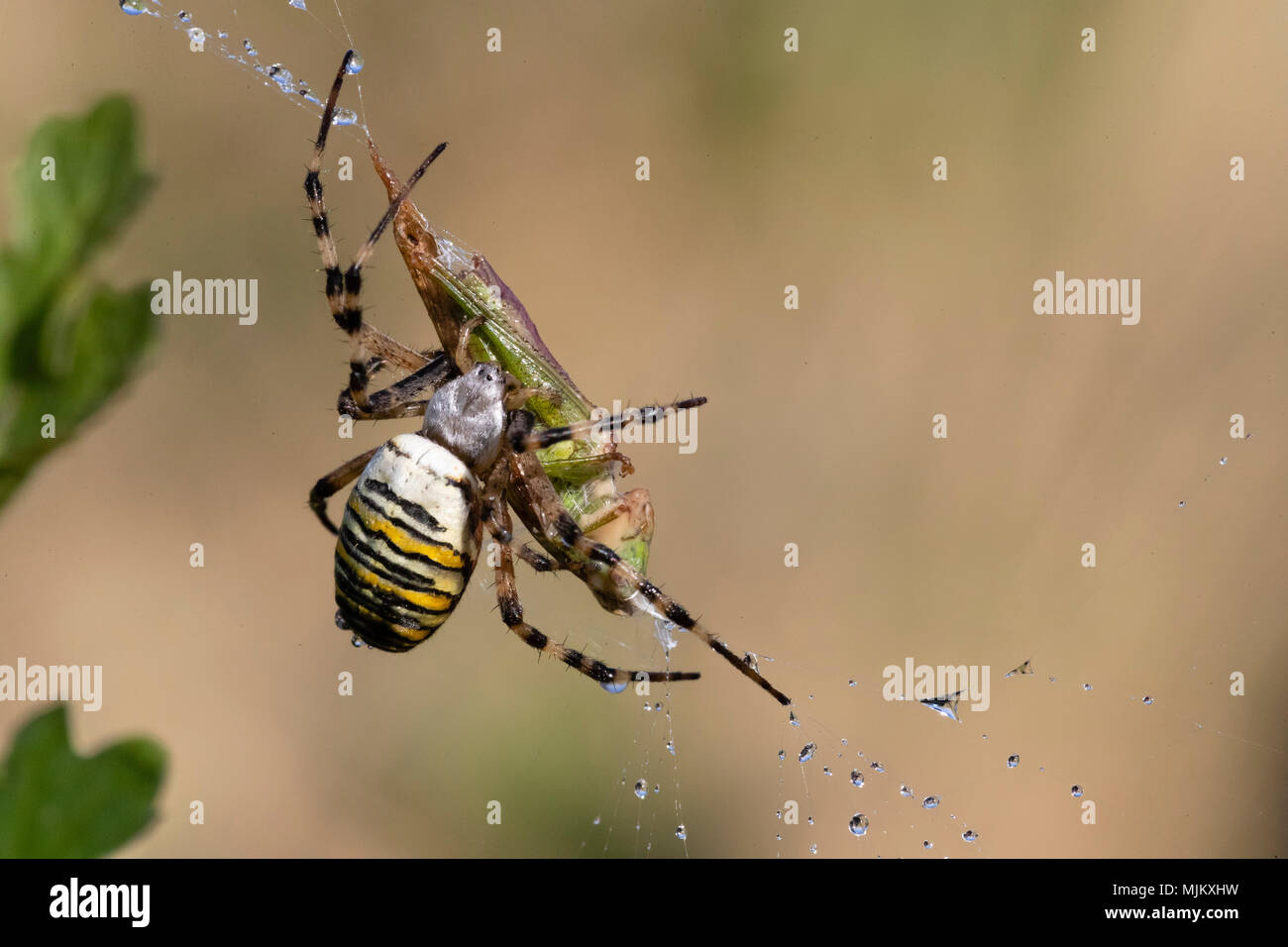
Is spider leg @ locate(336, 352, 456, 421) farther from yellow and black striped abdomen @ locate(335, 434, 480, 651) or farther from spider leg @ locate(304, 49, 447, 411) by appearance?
yellow and black striped abdomen @ locate(335, 434, 480, 651)

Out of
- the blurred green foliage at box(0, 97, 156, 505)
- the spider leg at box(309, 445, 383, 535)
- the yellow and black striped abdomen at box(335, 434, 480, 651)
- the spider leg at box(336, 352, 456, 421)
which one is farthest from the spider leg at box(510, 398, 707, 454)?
the blurred green foliage at box(0, 97, 156, 505)

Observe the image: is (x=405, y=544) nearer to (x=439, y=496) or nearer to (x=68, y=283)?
(x=439, y=496)

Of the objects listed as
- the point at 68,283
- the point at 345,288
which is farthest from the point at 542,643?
the point at 68,283

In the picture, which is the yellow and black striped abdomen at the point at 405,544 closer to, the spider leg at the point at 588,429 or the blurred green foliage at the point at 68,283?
the spider leg at the point at 588,429

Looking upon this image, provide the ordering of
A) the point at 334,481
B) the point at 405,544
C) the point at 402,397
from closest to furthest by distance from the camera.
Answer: the point at 405,544, the point at 402,397, the point at 334,481

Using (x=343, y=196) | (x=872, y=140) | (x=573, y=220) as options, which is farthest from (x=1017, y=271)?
(x=343, y=196)

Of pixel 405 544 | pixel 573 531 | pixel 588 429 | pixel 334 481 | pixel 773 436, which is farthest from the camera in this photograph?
pixel 773 436

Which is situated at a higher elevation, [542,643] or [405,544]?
[405,544]
